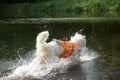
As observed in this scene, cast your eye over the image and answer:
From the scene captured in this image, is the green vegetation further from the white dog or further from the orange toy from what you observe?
the orange toy

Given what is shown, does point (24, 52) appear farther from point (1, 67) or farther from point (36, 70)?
point (36, 70)

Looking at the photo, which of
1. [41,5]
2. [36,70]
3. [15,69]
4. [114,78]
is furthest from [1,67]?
[41,5]

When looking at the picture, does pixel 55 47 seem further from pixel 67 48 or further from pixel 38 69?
pixel 38 69

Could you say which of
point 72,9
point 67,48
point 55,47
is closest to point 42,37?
point 55,47

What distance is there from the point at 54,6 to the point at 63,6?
4.09m

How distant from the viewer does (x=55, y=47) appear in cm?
1162

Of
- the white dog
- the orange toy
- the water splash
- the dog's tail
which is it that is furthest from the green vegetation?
the dog's tail

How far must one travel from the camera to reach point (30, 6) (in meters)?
73.8

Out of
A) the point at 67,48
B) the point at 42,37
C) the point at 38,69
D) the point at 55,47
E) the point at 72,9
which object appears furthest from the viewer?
the point at 72,9

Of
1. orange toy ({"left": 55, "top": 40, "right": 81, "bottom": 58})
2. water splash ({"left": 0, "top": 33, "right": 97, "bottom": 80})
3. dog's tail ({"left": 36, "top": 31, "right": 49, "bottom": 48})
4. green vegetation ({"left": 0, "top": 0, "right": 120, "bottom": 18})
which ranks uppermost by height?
dog's tail ({"left": 36, "top": 31, "right": 49, "bottom": 48})

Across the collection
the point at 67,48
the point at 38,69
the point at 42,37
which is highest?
the point at 42,37

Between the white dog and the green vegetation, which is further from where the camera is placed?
the green vegetation

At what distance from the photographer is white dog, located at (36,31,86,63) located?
35.6 feet

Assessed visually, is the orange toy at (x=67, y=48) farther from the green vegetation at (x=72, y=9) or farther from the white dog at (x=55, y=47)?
the green vegetation at (x=72, y=9)
